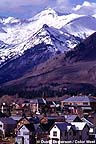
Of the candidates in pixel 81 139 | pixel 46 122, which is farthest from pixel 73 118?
pixel 81 139

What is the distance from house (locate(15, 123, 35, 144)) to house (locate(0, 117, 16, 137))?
9770 mm

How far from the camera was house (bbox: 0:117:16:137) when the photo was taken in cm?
7238

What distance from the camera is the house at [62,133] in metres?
57.8

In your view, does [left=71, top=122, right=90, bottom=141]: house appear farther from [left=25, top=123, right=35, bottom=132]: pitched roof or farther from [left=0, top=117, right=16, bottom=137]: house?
[left=0, top=117, right=16, bottom=137]: house

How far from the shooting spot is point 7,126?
7319cm

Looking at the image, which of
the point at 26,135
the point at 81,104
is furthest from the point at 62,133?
the point at 81,104

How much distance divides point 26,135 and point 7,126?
42.3ft

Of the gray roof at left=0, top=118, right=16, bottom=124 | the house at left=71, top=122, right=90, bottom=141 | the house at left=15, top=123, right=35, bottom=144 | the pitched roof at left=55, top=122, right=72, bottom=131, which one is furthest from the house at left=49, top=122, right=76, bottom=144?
the gray roof at left=0, top=118, right=16, bottom=124

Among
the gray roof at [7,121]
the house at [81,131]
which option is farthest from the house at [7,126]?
the house at [81,131]

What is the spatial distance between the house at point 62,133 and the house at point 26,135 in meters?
2.46

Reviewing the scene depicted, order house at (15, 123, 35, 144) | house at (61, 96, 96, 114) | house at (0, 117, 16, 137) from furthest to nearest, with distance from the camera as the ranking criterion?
house at (61, 96, 96, 114) → house at (0, 117, 16, 137) → house at (15, 123, 35, 144)

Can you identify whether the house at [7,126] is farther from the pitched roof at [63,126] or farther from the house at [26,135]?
the pitched roof at [63,126]

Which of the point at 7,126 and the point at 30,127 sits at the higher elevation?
the point at 7,126

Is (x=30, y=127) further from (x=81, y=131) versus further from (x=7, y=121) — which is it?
(x=7, y=121)
